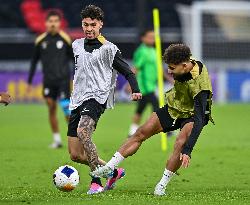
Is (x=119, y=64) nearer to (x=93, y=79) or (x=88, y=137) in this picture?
(x=93, y=79)

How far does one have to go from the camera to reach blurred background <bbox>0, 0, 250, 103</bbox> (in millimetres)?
31312

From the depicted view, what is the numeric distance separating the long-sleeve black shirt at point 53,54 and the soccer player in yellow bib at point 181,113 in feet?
21.9

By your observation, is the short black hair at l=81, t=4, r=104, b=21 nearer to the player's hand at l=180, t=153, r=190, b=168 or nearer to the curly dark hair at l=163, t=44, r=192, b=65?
the curly dark hair at l=163, t=44, r=192, b=65

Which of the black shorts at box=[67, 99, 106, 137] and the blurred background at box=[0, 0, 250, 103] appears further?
the blurred background at box=[0, 0, 250, 103]

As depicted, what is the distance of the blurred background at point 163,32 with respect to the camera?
31312 millimetres

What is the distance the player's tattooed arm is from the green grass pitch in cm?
41

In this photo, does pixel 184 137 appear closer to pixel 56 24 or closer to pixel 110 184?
pixel 110 184

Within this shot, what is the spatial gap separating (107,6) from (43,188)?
26587mm

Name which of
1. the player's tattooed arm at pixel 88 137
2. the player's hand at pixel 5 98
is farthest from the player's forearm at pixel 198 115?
the player's hand at pixel 5 98

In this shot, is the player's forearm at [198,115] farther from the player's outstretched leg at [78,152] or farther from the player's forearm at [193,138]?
the player's outstretched leg at [78,152]

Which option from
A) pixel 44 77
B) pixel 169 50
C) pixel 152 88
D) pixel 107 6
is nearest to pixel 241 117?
pixel 152 88

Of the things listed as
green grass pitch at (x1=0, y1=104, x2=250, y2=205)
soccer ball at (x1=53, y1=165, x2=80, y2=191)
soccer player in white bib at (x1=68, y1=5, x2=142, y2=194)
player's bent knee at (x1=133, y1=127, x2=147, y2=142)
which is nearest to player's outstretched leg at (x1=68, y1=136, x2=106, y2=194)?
soccer player in white bib at (x1=68, y1=5, x2=142, y2=194)

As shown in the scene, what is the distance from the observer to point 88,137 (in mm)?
10250

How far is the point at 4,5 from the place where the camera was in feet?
121
